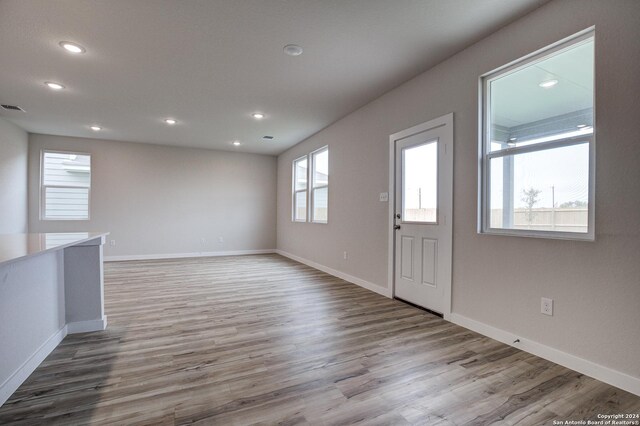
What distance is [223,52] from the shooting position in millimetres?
2918

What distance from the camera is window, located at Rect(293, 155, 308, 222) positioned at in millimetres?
6570

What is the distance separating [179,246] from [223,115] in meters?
3.71

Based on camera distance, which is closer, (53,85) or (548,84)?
(548,84)

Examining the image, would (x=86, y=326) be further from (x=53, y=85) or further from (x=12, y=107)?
(x=12, y=107)

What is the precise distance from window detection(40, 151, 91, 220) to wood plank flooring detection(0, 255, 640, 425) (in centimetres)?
427

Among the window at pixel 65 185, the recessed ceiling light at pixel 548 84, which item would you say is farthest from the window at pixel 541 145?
the window at pixel 65 185

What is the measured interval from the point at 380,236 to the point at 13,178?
6392 millimetres

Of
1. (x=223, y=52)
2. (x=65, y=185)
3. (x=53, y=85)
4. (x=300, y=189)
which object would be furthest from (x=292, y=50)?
(x=65, y=185)

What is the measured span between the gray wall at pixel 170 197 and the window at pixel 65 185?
119 mm

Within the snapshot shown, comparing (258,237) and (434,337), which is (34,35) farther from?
(258,237)

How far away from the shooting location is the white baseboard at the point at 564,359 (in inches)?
71.6

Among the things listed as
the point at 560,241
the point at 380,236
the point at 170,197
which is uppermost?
the point at 170,197

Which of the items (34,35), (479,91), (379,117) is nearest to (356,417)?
(479,91)

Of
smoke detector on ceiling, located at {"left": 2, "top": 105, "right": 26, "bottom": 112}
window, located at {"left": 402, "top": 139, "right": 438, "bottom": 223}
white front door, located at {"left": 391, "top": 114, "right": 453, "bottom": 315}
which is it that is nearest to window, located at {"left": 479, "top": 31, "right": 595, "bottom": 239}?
white front door, located at {"left": 391, "top": 114, "right": 453, "bottom": 315}
